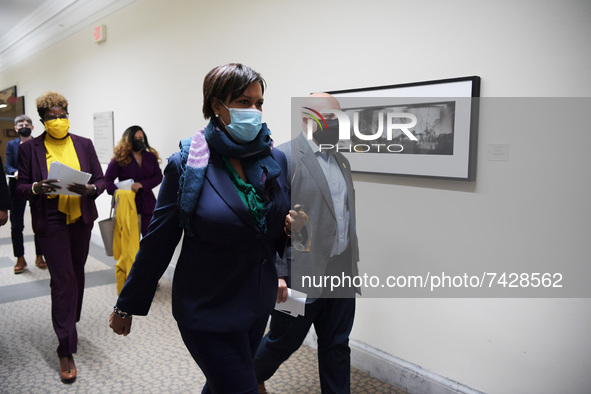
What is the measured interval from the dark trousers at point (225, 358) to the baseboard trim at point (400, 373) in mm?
1379

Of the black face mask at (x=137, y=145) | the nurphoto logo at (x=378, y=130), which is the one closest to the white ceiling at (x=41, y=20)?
the black face mask at (x=137, y=145)

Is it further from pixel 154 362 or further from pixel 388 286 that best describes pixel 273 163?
pixel 154 362

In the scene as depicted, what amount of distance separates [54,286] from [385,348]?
2.09 meters

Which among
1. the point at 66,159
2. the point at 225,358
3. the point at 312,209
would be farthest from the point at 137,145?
the point at 225,358

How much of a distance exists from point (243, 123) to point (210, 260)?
470mm

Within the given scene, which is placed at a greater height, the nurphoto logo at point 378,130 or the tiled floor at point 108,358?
the nurphoto logo at point 378,130

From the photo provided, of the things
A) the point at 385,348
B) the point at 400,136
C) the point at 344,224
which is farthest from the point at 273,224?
the point at 385,348

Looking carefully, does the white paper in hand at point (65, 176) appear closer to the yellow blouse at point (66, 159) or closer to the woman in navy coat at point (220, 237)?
the yellow blouse at point (66, 159)

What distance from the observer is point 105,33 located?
605 centimetres

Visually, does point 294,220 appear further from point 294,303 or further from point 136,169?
point 136,169

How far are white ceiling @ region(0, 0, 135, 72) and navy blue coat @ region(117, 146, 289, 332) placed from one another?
4.74 metres

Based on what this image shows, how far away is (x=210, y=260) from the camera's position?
5.08 ft

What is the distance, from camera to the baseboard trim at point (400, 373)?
2.50 metres

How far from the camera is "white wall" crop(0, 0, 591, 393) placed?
2.03 m
